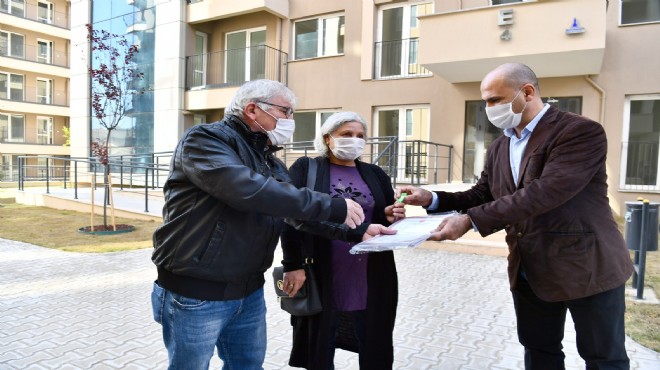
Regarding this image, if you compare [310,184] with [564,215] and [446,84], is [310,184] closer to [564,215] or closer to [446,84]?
[564,215]

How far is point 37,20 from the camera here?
3206cm

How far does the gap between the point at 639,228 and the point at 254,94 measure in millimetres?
5136

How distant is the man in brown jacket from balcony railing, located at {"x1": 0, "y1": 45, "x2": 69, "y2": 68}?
3620 centimetres

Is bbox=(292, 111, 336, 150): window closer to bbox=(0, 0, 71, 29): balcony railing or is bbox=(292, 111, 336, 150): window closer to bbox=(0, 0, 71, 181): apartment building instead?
bbox=(0, 0, 71, 181): apartment building

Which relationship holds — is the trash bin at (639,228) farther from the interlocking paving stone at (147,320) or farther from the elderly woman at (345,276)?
the elderly woman at (345,276)

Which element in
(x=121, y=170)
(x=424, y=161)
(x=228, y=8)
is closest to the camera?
(x=424, y=161)

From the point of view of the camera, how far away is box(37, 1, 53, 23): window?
32312 mm

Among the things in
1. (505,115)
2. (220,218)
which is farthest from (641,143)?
(220,218)

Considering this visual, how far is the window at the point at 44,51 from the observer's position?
3264cm


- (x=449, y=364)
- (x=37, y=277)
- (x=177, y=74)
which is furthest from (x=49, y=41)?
(x=449, y=364)

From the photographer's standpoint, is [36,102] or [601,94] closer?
[601,94]

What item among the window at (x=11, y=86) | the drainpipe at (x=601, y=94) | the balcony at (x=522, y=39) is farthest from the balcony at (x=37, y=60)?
the drainpipe at (x=601, y=94)

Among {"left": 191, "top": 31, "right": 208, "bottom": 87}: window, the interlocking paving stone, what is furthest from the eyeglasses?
{"left": 191, "top": 31, "right": 208, "bottom": 87}: window

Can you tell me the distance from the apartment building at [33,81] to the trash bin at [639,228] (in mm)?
31385
